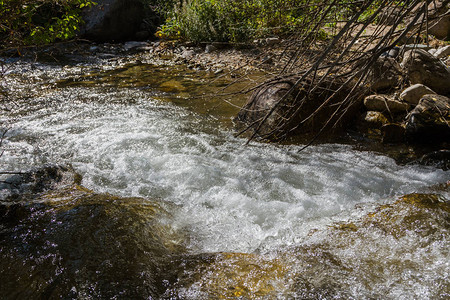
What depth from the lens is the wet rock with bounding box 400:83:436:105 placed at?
4.59 meters

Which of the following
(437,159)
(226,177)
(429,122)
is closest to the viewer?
(226,177)

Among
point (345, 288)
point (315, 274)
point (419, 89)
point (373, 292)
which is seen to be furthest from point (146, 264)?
point (419, 89)

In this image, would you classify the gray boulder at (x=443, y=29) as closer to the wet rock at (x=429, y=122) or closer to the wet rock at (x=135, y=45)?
the wet rock at (x=429, y=122)

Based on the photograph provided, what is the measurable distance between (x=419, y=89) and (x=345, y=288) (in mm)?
3625

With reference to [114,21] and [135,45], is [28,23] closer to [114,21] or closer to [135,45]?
[135,45]

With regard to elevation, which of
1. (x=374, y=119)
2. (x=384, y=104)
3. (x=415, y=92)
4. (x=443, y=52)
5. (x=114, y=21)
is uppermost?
(x=114, y=21)

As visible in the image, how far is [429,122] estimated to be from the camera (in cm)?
412

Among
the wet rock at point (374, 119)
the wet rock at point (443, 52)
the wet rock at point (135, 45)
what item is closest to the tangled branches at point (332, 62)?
the wet rock at point (374, 119)

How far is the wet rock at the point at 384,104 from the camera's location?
4633 millimetres

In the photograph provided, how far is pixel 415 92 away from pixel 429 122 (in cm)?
67

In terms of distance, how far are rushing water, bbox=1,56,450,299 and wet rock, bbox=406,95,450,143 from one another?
616 millimetres

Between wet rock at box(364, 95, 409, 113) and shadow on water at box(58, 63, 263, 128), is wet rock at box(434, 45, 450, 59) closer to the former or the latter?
wet rock at box(364, 95, 409, 113)

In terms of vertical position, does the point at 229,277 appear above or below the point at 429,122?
below

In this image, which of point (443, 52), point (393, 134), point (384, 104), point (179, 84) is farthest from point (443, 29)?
point (179, 84)
